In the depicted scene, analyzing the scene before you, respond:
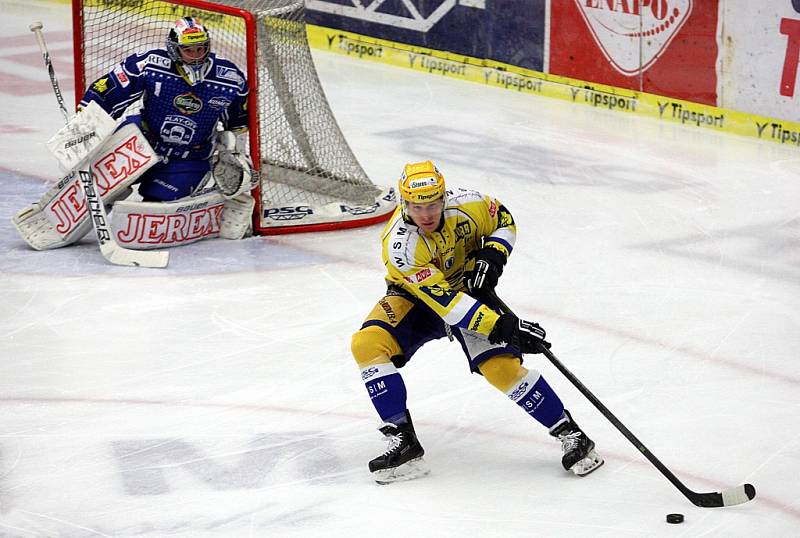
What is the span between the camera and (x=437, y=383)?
488 centimetres

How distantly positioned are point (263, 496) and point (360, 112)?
17.1 feet

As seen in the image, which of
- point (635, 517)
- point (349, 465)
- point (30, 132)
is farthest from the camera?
point (30, 132)

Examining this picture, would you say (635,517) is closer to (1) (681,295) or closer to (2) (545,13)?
(1) (681,295)

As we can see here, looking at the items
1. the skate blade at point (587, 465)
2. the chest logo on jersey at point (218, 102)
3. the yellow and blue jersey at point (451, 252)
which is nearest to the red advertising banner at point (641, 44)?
the chest logo on jersey at point (218, 102)

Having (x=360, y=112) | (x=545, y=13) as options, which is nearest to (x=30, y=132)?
(x=360, y=112)

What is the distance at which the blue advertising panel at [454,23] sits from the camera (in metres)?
9.27

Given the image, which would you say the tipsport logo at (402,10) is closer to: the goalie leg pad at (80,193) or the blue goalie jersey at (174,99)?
the blue goalie jersey at (174,99)

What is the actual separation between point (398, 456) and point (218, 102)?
8.90 ft

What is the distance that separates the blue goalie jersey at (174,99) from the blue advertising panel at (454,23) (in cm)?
338

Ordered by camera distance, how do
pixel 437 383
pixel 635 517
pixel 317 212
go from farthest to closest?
1. pixel 317 212
2. pixel 437 383
3. pixel 635 517

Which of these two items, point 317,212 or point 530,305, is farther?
point 317,212

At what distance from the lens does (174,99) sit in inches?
244

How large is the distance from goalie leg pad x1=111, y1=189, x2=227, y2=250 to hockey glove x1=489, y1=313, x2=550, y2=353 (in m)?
2.79

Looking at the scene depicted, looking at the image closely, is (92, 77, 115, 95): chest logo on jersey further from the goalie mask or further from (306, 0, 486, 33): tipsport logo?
(306, 0, 486, 33): tipsport logo
